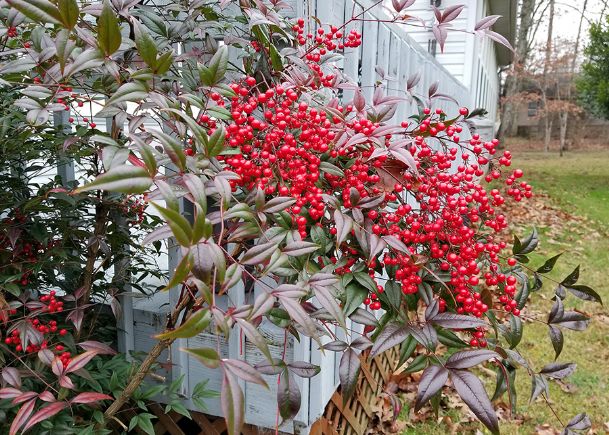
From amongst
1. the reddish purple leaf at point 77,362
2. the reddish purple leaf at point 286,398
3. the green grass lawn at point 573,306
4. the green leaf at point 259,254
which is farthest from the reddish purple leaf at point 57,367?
the green grass lawn at point 573,306

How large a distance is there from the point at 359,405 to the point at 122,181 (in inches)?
91.6

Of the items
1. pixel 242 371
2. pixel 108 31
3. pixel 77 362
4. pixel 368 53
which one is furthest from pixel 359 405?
pixel 108 31

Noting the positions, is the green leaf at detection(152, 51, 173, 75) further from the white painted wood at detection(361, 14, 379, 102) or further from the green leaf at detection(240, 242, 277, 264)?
the white painted wood at detection(361, 14, 379, 102)

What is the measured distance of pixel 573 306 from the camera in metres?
4.38

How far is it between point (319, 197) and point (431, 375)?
1.52 ft

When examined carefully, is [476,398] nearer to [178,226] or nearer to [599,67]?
[178,226]

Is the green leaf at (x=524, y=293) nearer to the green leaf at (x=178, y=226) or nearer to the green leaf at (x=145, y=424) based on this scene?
the green leaf at (x=178, y=226)

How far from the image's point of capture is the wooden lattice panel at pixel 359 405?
2.33 metres

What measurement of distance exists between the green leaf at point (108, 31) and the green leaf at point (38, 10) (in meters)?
0.07

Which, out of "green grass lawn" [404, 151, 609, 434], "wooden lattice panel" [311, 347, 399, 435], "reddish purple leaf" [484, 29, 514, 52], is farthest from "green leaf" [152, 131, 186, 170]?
"green grass lawn" [404, 151, 609, 434]

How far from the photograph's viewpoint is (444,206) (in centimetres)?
129

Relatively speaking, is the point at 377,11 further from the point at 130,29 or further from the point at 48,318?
the point at 48,318

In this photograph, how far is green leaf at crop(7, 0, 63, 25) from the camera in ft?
2.97

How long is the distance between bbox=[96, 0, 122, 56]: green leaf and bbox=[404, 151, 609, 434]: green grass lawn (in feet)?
7.80
